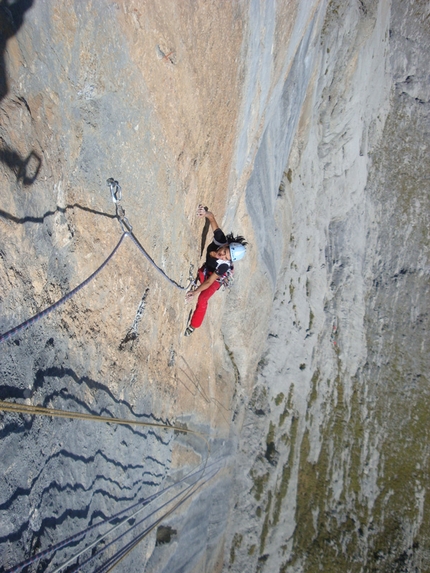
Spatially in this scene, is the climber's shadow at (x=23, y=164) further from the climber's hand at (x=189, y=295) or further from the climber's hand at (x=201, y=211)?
the climber's hand at (x=189, y=295)

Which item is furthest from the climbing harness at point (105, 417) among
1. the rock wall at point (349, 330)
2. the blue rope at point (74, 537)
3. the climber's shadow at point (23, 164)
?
the rock wall at point (349, 330)

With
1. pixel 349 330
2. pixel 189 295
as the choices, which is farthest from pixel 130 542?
pixel 349 330

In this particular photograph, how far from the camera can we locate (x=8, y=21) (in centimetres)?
312

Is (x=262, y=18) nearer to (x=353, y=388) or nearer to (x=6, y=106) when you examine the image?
(x=6, y=106)

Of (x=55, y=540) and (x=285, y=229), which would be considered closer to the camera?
(x=55, y=540)

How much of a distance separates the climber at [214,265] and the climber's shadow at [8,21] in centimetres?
396

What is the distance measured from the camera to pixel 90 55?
3.88 m

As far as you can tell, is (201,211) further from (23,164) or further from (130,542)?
(130,542)

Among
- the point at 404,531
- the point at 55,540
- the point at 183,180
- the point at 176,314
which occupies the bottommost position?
the point at 55,540

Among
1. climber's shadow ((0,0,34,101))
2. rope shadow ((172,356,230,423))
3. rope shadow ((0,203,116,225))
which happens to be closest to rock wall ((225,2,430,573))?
rope shadow ((172,356,230,423))


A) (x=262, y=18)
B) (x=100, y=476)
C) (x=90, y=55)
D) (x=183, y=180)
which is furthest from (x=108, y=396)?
(x=262, y=18)

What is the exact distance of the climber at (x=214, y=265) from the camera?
7.02 metres

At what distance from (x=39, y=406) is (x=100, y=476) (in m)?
1.75

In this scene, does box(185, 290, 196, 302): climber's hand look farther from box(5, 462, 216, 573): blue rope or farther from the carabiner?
box(5, 462, 216, 573): blue rope
